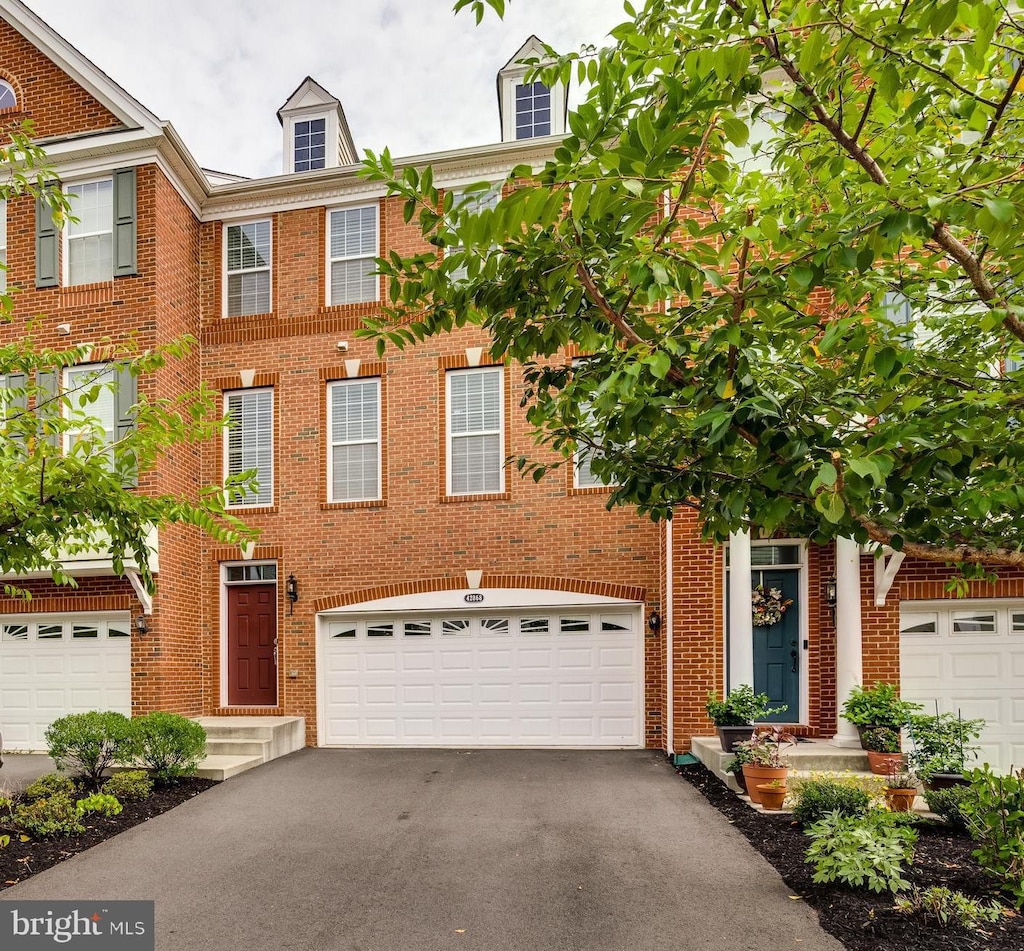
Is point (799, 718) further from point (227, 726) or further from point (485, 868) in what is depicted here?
point (227, 726)

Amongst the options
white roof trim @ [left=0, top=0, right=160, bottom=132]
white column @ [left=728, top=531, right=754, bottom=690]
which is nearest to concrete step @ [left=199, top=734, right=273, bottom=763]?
white column @ [left=728, top=531, right=754, bottom=690]

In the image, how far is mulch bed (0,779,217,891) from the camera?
6023mm

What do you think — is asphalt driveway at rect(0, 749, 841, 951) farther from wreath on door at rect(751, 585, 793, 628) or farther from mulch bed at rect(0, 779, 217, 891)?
wreath on door at rect(751, 585, 793, 628)

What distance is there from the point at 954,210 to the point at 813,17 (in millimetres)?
912

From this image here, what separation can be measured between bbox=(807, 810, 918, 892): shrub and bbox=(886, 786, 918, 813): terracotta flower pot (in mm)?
2054

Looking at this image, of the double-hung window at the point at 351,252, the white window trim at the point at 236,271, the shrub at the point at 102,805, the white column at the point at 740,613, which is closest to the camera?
the shrub at the point at 102,805

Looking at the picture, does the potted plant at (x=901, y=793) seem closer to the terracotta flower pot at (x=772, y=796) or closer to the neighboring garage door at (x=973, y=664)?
the terracotta flower pot at (x=772, y=796)

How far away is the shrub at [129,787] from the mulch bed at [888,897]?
610 centimetres

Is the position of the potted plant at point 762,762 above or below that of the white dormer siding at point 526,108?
below

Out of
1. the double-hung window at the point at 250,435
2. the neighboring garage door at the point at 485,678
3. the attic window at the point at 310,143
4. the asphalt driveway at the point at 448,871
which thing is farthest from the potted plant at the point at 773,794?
the attic window at the point at 310,143

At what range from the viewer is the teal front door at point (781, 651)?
32.7ft

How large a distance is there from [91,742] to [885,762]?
8785 millimetres

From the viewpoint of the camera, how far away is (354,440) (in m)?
11.6

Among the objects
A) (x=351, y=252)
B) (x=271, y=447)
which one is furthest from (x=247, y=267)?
(x=271, y=447)
